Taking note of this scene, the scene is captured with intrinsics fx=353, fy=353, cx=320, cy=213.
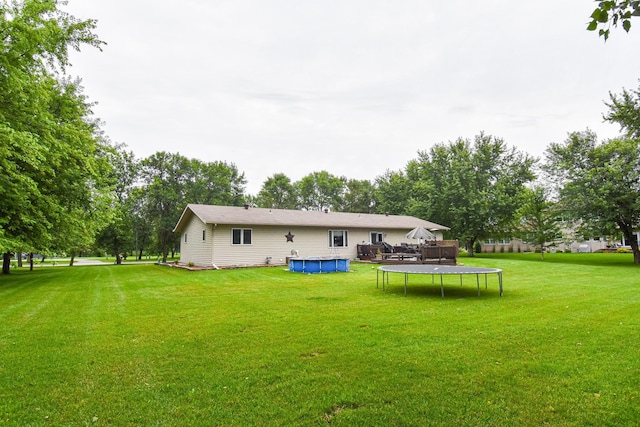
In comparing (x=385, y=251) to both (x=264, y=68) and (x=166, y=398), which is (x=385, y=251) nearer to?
(x=264, y=68)

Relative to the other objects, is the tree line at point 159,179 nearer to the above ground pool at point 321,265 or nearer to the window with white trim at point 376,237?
the above ground pool at point 321,265

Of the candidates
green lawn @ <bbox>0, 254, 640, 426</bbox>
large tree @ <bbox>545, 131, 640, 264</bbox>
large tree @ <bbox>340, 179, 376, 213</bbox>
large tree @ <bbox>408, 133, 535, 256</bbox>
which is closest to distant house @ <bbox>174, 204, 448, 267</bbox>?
large tree @ <bbox>408, 133, 535, 256</bbox>

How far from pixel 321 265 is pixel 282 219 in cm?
626

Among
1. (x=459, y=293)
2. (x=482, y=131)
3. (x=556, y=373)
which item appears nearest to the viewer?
(x=556, y=373)

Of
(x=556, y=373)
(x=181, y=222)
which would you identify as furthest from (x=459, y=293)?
(x=181, y=222)

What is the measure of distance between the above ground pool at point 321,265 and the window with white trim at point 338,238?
21.0 ft

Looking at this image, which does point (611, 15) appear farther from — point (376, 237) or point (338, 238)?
point (376, 237)

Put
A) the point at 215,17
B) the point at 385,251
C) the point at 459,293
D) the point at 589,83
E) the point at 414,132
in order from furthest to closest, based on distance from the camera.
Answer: the point at 414,132
the point at 385,251
the point at 589,83
the point at 215,17
the point at 459,293

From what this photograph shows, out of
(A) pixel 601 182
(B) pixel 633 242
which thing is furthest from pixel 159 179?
(B) pixel 633 242

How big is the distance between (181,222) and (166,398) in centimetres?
2119

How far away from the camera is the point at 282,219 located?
68.3 feet

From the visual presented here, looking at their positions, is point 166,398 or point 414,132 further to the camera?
point 414,132

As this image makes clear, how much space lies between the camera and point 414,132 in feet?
87.9

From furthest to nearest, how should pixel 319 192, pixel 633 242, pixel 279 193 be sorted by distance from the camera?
1. pixel 319 192
2. pixel 279 193
3. pixel 633 242
